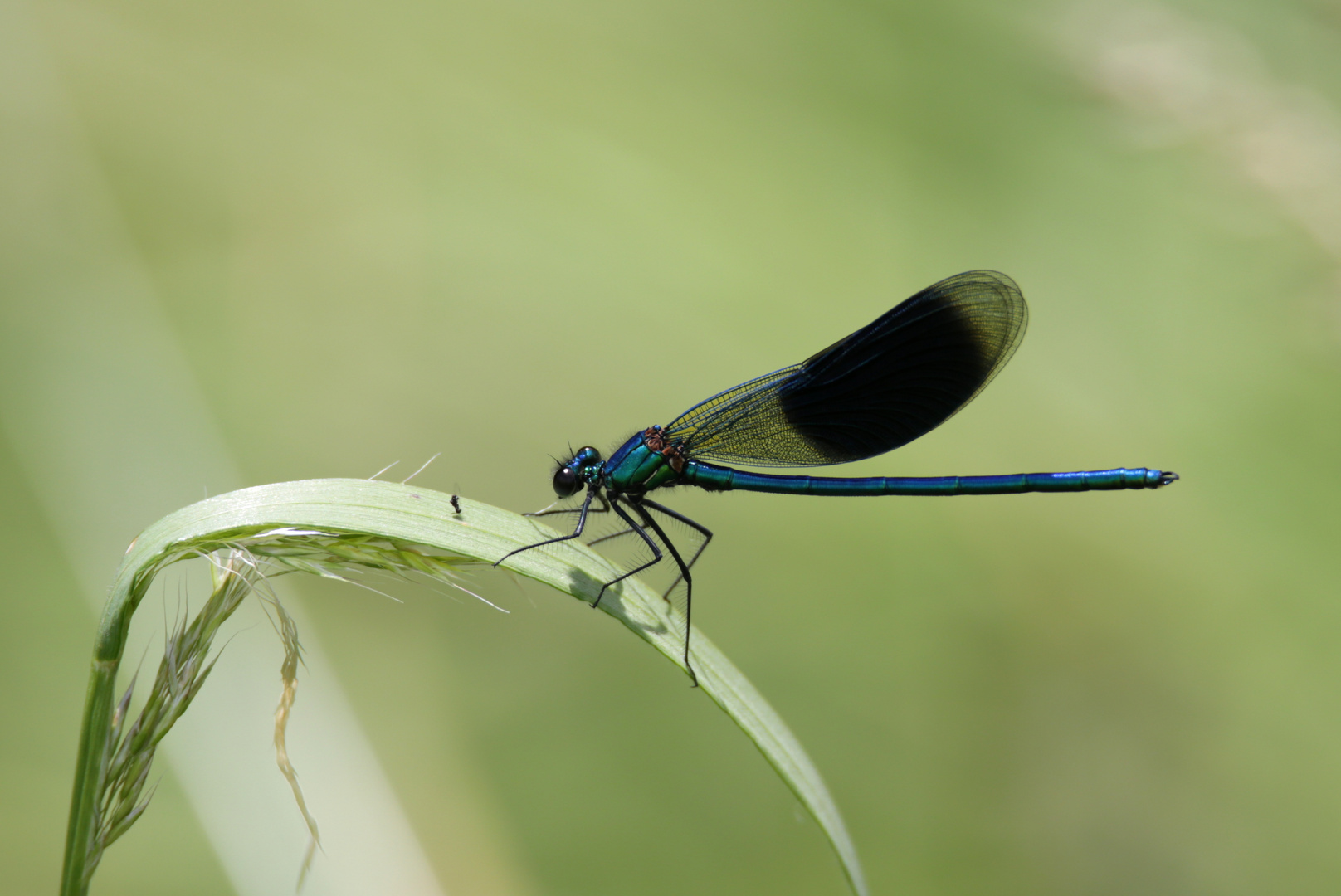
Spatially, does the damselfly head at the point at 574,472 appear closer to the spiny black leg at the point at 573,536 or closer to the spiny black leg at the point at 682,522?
the spiny black leg at the point at 573,536

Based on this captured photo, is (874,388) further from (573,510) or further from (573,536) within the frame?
(573,536)

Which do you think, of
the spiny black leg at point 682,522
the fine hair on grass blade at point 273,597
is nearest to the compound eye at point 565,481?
the spiny black leg at point 682,522

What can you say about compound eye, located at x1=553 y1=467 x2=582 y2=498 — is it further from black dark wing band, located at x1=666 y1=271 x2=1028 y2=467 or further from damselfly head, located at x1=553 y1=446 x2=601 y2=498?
black dark wing band, located at x1=666 y1=271 x2=1028 y2=467

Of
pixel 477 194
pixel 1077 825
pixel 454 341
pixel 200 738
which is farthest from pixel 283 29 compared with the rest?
pixel 1077 825

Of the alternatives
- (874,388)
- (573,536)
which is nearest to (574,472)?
(573,536)

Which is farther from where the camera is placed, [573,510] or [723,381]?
[723,381]

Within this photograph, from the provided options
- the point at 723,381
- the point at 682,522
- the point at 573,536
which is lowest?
the point at 682,522

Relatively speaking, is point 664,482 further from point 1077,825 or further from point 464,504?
point 1077,825

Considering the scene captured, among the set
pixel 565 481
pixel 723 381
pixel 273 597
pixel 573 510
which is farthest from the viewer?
pixel 723 381

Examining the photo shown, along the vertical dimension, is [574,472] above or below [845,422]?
above
